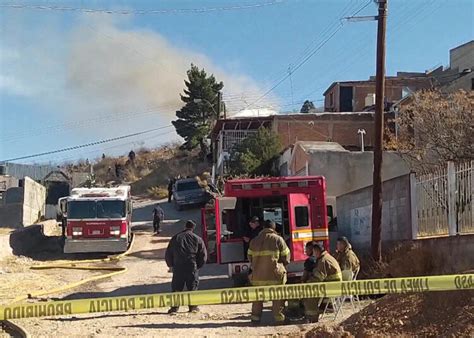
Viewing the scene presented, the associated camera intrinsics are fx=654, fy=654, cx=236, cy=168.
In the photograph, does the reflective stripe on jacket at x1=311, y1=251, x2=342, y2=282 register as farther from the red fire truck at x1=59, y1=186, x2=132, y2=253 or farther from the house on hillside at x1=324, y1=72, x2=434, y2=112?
the house on hillside at x1=324, y1=72, x2=434, y2=112

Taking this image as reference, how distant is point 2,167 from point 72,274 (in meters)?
46.0

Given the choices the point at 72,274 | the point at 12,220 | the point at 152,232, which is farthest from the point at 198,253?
the point at 12,220

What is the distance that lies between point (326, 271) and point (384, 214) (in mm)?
6835

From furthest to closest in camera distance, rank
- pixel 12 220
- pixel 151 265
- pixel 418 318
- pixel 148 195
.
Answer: pixel 148 195 < pixel 12 220 < pixel 151 265 < pixel 418 318

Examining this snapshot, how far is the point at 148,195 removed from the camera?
200ft

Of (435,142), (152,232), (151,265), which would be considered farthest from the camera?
(152,232)

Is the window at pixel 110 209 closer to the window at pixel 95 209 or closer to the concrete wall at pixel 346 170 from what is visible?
the window at pixel 95 209

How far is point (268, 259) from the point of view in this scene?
11180mm

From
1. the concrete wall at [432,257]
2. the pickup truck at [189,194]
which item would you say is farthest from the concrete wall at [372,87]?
the concrete wall at [432,257]

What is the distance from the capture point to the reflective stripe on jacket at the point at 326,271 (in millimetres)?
10969

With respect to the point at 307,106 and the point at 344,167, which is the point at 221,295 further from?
the point at 307,106

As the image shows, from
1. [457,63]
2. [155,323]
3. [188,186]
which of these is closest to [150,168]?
[188,186]

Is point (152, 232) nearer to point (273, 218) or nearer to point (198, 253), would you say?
point (273, 218)

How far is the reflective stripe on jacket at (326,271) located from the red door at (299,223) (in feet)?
14.6
